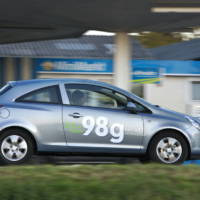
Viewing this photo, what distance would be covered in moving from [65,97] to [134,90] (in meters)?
16.7

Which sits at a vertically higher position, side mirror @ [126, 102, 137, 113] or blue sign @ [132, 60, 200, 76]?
blue sign @ [132, 60, 200, 76]

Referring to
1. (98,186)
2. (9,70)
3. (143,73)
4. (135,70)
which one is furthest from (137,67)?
(98,186)

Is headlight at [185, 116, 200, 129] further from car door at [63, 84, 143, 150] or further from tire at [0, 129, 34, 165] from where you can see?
tire at [0, 129, 34, 165]

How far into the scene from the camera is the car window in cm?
925

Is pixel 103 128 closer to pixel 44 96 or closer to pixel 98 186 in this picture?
pixel 44 96

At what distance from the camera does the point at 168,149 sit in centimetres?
927

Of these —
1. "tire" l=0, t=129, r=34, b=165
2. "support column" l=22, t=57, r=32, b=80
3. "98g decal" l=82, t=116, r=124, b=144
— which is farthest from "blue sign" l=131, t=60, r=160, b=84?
"tire" l=0, t=129, r=34, b=165

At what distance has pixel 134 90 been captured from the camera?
25734 millimetres

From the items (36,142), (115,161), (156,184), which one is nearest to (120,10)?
(115,161)

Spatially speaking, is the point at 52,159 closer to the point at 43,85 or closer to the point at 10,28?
the point at 43,85

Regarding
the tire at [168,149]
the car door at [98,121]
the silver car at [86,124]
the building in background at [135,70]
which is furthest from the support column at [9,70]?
the tire at [168,149]

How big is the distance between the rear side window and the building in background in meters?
13.8

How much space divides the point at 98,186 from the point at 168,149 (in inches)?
190

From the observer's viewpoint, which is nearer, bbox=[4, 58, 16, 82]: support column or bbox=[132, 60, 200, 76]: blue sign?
bbox=[132, 60, 200, 76]: blue sign
